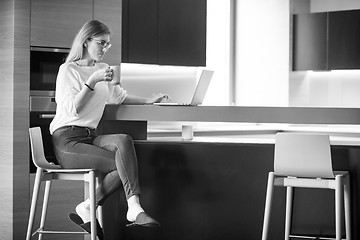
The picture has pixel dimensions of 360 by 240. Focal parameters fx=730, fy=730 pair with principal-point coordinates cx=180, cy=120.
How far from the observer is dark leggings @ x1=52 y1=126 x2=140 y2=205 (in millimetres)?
4223

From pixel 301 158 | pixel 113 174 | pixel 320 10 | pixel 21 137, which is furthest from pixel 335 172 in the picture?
pixel 320 10

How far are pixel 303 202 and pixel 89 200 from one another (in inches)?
52.1

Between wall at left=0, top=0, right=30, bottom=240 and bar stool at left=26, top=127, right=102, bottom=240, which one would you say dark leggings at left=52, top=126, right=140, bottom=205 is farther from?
wall at left=0, top=0, right=30, bottom=240

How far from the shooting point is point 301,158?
415 cm

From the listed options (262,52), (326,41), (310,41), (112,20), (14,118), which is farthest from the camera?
(262,52)

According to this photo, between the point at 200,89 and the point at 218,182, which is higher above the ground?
the point at 200,89

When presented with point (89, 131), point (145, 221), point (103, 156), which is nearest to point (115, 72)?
point (89, 131)

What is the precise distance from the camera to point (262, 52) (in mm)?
8516

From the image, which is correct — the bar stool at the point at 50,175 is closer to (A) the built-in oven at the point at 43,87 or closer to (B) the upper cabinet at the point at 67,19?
(A) the built-in oven at the point at 43,87

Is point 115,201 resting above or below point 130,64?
below

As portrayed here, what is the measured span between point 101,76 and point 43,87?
4.83 feet

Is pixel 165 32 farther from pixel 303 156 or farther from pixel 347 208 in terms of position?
pixel 347 208

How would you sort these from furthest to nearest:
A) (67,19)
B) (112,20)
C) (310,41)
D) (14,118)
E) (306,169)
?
(310,41)
(112,20)
(67,19)
(14,118)
(306,169)

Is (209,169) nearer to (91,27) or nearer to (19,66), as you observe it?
(91,27)
